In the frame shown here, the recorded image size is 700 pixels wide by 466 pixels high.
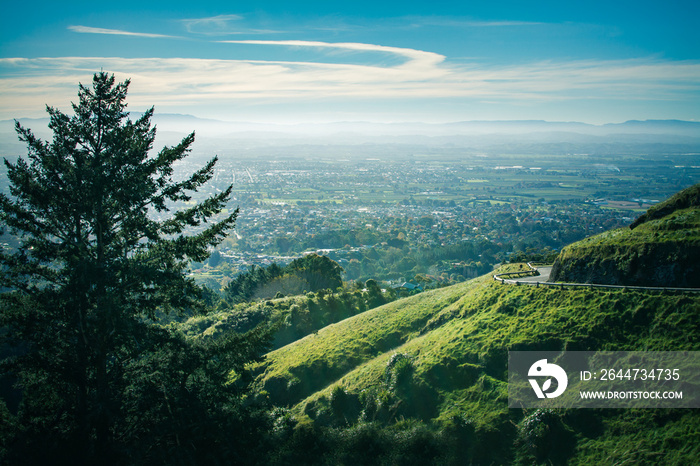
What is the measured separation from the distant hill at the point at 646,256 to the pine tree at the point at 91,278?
573 inches

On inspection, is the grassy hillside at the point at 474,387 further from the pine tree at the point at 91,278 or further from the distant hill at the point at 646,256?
the pine tree at the point at 91,278

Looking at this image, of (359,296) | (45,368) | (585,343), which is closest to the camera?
(45,368)

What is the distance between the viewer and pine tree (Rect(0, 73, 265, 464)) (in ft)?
30.7

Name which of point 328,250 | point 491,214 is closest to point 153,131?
point 328,250

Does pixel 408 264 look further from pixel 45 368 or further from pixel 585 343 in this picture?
pixel 45 368

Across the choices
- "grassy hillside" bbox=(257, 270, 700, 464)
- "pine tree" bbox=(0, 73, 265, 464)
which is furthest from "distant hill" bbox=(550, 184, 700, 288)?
"pine tree" bbox=(0, 73, 265, 464)

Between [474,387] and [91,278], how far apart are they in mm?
13377

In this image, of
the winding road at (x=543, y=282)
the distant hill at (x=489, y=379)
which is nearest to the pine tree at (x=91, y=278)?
the distant hill at (x=489, y=379)

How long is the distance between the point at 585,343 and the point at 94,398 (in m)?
15.6

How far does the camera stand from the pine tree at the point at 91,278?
9344 mm

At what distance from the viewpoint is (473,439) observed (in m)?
13.5

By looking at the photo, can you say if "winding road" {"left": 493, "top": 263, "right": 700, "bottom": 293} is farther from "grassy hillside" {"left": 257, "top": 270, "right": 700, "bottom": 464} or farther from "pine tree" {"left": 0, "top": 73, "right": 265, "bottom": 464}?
"pine tree" {"left": 0, "top": 73, "right": 265, "bottom": 464}

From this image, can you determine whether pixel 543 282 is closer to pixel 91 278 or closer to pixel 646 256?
pixel 646 256

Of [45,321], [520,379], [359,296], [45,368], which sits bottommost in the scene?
[359,296]
